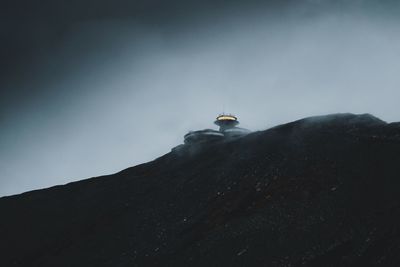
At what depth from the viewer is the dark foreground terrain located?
20.2m

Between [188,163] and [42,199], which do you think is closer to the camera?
[188,163]

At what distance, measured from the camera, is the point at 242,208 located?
2650cm

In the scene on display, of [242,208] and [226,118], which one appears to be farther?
[226,118]

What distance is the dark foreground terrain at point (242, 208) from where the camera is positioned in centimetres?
2023

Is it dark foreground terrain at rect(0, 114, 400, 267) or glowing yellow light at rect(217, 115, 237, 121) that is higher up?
glowing yellow light at rect(217, 115, 237, 121)

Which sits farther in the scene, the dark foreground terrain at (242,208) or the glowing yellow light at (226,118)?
the glowing yellow light at (226,118)

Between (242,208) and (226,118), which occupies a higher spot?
(226,118)

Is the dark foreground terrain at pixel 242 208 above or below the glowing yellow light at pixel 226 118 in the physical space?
below

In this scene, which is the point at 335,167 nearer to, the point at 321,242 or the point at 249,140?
the point at 321,242

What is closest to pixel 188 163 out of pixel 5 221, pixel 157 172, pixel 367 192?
pixel 157 172

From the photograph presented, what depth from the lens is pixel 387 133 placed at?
28.5 metres

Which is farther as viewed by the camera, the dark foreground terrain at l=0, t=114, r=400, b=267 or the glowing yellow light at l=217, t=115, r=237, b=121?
the glowing yellow light at l=217, t=115, r=237, b=121

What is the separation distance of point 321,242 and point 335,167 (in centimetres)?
762

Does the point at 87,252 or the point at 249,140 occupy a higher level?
the point at 249,140
